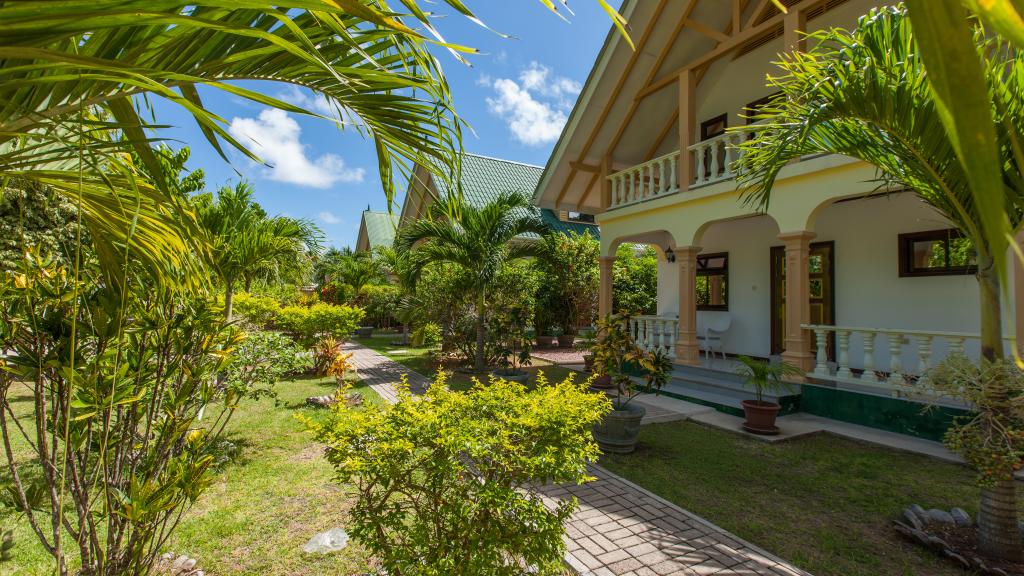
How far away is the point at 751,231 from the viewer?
35.7ft

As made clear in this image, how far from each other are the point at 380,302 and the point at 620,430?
16.1 m

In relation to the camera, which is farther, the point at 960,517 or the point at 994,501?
the point at 960,517

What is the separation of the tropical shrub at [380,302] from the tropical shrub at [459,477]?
15.7m

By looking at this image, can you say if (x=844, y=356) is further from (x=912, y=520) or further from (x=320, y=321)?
(x=320, y=321)

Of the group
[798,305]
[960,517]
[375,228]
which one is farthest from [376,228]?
[960,517]

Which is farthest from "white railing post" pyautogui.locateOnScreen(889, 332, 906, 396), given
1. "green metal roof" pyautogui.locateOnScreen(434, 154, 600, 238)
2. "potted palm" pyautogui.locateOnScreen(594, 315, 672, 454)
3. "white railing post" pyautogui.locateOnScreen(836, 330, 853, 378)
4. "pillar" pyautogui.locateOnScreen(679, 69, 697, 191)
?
"green metal roof" pyautogui.locateOnScreen(434, 154, 600, 238)

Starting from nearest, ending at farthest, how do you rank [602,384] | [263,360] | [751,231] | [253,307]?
1. [263,360]
2. [253,307]
3. [602,384]
4. [751,231]

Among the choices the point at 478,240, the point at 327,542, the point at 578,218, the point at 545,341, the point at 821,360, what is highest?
the point at 578,218

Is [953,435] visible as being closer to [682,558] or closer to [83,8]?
[682,558]

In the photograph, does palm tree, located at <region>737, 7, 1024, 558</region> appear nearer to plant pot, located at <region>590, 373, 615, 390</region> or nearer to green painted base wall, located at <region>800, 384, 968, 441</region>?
green painted base wall, located at <region>800, 384, 968, 441</region>

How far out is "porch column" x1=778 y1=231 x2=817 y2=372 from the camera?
7484mm

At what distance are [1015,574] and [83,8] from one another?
5645mm

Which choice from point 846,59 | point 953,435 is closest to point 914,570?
point 953,435

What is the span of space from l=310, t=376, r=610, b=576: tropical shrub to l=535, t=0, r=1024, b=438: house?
5471mm
